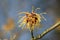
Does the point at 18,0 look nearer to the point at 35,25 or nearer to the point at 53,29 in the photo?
the point at 35,25

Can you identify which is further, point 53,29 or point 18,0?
point 18,0

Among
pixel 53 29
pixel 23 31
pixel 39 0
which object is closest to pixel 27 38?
pixel 23 31

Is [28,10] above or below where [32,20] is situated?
above

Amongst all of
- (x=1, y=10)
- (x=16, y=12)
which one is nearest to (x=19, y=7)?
(x=16, y=12)

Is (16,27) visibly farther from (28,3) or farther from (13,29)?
(28,3)

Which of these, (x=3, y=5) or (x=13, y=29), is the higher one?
(x=3, y=5)

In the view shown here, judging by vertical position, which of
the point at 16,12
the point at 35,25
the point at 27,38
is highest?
the point at 16,12
